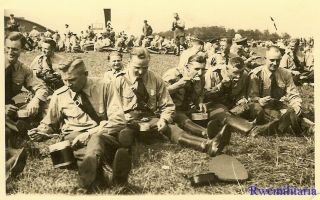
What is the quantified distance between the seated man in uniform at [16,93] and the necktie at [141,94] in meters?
0.81

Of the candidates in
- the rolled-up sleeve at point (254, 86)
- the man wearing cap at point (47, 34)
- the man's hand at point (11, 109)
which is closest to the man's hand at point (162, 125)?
the rolled-up sleeve at point (254, 86)

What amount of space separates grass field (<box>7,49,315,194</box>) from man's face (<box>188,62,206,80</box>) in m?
0.69

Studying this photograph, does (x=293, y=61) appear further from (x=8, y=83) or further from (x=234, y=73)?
(x=8, y=83)

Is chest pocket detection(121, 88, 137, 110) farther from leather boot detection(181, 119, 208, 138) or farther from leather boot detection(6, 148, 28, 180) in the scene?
leather boot detection(6, 148, 28, 180)

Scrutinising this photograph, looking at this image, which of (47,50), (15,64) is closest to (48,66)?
(47,50)

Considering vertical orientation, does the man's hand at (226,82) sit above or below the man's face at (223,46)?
below

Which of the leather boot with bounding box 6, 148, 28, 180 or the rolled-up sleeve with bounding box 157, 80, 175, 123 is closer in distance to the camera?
the leather boot with bounding box 6, 148, 28, 180

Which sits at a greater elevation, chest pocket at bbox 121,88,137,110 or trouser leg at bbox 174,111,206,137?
chest pocket at bbox 121,88,137,110

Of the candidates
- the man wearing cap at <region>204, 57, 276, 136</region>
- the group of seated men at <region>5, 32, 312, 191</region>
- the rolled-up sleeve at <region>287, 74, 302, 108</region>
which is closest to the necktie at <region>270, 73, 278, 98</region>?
the group of seated men at <region>5, 32, 312, 191</region>

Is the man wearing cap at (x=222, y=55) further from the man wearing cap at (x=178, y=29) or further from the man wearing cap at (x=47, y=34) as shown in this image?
the man wearing cap at (x=47, y=34)

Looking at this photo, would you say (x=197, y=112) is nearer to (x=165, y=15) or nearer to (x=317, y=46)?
(x=165, y=15)

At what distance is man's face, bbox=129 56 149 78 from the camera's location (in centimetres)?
431

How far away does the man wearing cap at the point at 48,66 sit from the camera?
186 inches

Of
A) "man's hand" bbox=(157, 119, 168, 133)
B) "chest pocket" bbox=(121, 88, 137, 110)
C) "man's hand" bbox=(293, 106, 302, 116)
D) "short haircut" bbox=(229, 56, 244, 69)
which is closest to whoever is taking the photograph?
"man's hand" bbox=(157, 119, 168, 133)
